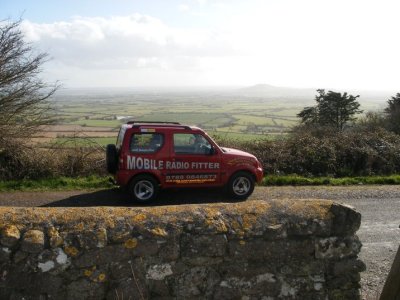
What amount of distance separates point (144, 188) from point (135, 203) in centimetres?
43

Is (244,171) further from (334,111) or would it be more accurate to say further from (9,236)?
(334,111)

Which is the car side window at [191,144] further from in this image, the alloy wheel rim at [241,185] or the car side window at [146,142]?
the alloy wheel rim at [241,185]

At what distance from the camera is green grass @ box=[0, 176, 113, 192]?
473 inches

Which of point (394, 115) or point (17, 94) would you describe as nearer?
point (17, 94)

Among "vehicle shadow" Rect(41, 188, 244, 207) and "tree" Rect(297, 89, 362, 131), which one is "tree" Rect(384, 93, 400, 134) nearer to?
"tree" Rect(297, 89, 362, 131)

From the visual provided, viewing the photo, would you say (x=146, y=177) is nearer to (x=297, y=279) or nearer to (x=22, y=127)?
(x=22, y=127)

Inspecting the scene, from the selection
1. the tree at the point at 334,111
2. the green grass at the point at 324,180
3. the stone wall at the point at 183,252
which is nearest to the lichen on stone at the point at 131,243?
the stone wall at the point at 183,252

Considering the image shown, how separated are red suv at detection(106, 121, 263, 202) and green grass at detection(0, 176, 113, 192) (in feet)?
7.22

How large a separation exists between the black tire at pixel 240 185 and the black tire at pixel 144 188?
200 cm

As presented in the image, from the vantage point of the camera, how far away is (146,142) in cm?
1012

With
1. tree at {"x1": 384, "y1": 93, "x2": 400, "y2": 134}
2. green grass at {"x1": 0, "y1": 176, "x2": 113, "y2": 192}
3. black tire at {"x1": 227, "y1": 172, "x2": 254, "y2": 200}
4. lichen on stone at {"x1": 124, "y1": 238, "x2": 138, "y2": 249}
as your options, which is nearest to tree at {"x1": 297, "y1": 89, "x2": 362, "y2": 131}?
tree at {"x1": 384, "y1": 93, "x2": 400, "y2": 134}

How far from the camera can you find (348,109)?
933 inches

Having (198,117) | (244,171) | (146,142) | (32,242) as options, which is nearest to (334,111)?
(244,171)

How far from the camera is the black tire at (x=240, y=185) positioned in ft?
35.8
